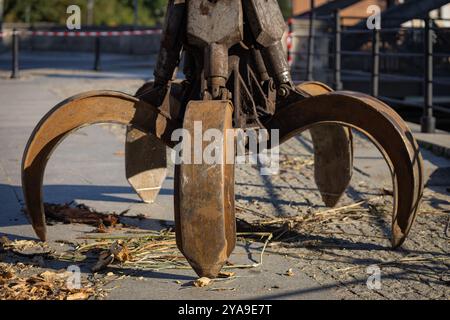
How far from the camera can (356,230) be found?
20.0 feet

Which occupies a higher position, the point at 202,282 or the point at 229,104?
the point at 229,104

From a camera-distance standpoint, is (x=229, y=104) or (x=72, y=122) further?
(x=72, y=122)

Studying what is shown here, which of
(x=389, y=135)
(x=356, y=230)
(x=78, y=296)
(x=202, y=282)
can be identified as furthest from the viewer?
(x=356, y=230)

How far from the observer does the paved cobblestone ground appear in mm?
Result: 4863

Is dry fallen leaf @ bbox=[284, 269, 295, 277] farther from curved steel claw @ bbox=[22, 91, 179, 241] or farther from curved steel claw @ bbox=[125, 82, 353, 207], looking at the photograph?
curved steel claw @ bbox=[125, 82, 353, 207]

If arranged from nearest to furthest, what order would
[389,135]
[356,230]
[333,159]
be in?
[389,135] < [356,230] < [333,159]

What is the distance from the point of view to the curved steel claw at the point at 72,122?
5355 mm

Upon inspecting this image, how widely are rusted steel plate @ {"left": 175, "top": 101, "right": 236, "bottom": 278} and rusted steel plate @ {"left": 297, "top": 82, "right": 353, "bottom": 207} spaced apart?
1944mm

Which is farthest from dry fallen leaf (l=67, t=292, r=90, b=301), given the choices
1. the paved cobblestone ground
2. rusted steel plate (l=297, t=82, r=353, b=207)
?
rusted steel plate (l=297, t=82, r=353, b=207)

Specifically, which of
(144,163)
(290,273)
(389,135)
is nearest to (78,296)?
(290,273)

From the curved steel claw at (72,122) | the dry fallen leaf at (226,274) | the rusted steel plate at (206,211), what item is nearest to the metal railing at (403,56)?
the curved steel claw at (72,122)

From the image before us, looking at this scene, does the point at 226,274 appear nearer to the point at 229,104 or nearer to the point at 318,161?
the point at 229,104

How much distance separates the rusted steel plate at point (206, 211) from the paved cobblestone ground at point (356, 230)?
0.38m

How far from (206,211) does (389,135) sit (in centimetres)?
130
